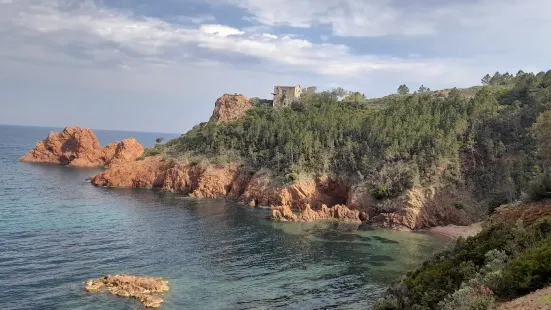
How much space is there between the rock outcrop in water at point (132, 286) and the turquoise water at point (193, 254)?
68 centimetres

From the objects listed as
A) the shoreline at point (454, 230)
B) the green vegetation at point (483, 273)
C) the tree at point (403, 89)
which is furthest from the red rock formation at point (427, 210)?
the tree at point (403, 89)

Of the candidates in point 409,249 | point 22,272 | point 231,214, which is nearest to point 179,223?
point 231,214

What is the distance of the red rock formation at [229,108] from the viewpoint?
341ft

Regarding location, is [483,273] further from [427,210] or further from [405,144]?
[405,144]

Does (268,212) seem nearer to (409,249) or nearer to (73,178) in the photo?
(409,249)

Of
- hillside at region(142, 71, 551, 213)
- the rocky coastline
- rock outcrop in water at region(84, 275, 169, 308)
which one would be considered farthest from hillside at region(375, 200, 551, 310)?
the rocky coastline

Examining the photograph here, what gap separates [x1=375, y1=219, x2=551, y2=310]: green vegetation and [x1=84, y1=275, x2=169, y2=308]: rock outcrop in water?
17962 mm

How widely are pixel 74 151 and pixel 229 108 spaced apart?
170 ft

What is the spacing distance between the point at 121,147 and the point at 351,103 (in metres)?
61.3

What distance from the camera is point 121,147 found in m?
117

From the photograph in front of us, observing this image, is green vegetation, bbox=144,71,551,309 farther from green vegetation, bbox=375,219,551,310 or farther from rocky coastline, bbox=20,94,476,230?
green vegetation, bbox=375,219,551,310

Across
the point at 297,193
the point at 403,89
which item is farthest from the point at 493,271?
the point at 403,89

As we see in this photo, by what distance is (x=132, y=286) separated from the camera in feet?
106

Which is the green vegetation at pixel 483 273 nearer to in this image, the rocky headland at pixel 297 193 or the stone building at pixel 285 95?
the rocky headland at pixel 297 193
